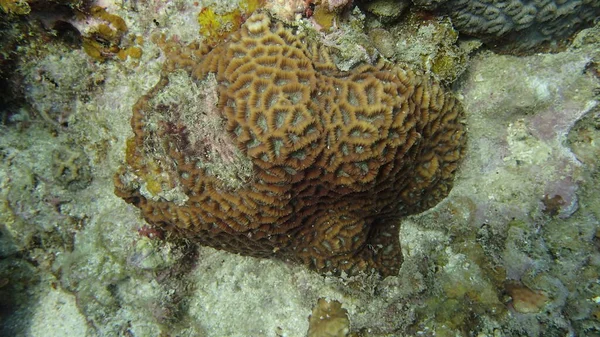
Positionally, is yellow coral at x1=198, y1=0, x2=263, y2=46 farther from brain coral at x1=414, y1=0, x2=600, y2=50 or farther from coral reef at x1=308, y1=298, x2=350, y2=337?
coral reef at x1=308, y1=298, x2=350, y2=337

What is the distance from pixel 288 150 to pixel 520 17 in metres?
2.83

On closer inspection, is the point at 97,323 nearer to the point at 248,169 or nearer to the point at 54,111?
the point at 54,111

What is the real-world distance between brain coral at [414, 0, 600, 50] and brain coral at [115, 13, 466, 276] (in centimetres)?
78

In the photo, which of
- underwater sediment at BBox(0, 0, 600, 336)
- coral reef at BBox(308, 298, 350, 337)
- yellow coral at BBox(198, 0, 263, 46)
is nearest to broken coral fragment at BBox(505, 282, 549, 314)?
underwater sediment at BBox(0, 0, 600, 336)

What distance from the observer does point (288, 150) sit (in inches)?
113

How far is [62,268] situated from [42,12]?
3247 mm

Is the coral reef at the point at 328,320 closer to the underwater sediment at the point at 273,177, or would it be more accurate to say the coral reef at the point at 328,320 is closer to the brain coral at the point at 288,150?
the underwater sediment at the point at 273,177

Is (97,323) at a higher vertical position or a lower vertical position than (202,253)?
lower

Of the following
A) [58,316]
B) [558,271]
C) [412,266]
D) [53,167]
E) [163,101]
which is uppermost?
[163,101]

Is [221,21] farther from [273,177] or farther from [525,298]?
[525,298]

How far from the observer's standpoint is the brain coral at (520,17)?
11.2 feet

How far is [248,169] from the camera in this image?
3.17 m

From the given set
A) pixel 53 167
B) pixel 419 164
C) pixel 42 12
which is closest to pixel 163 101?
pixel 42 12

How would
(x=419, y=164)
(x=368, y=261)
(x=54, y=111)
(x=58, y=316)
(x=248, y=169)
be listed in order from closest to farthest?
1. (x=248, y=169)
2. (x=419, y=164)
3. (x=368, y=261)
4. (x=54, y=111)
5. (x=58, y=316)
